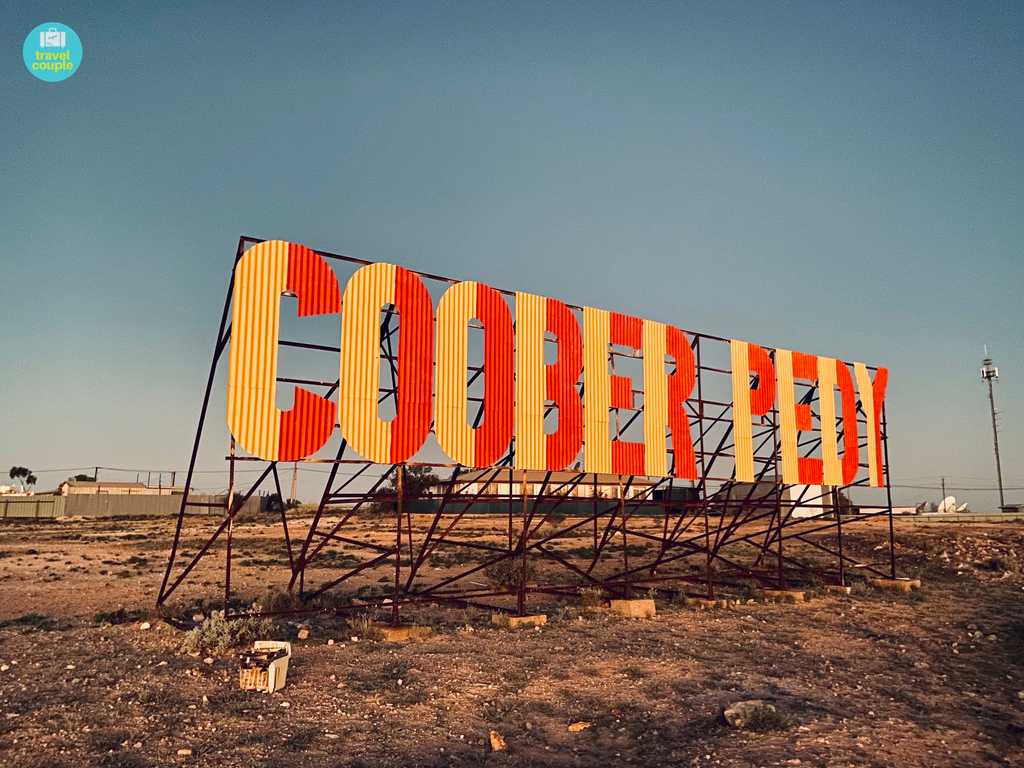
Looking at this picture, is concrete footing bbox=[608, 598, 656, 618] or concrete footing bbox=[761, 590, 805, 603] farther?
concrete footing bbox=[761, 590, 805, 603]

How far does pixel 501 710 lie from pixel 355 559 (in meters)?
23.9

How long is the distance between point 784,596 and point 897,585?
5522 mm

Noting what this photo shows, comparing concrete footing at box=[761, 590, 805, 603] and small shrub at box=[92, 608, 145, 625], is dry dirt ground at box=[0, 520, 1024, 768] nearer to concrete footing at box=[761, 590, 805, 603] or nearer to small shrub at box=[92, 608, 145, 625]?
small shrub at box=[92, 608, 145, 625]

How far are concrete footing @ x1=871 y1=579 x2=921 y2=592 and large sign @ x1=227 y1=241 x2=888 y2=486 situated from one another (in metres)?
4.48

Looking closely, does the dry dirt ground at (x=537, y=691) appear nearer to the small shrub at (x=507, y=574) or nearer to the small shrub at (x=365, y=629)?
the small shrub at (x=365, y=629)

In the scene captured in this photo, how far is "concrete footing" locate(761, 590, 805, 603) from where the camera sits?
21391 millimetres

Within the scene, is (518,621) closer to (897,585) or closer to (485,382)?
(485,382)

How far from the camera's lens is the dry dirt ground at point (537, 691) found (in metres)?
8.78

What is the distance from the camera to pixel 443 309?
16.0m

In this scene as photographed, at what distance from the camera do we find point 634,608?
18.1 meters

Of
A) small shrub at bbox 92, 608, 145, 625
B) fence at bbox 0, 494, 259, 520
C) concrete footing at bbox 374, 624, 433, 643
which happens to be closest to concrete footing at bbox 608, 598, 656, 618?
concrete footing at bbox 374, 624, 433, 643

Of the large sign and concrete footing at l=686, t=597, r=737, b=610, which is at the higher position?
the large sign

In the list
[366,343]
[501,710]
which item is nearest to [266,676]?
[501,710]

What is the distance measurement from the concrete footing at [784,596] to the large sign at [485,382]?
3495 mm
